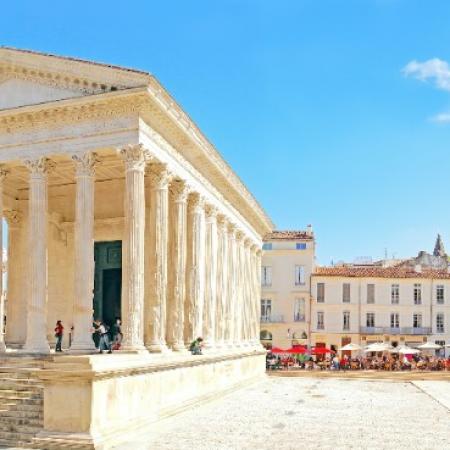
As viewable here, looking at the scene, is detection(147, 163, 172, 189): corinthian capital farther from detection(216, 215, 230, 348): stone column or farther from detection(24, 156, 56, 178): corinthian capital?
detection(216, 215, 230, 348): stone column

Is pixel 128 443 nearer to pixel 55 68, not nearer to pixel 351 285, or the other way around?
pixel 55 68

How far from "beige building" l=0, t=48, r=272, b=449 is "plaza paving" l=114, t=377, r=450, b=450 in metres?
1.13

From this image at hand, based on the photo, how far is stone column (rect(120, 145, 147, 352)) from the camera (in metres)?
20.0

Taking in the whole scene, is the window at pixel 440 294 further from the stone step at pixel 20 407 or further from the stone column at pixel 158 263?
the stone step at pixel 20 407

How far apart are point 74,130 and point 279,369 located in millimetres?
29255

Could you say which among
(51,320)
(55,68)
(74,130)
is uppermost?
(55,68)

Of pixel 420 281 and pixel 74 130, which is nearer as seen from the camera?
pixel 74 130

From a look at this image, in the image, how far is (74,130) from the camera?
21.3 m

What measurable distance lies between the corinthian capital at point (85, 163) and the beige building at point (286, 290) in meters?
41.6

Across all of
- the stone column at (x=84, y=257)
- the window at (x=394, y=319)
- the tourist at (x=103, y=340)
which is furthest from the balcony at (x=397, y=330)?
the stone column at (x=84, y=257)

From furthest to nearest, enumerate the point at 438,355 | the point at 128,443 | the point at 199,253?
the point at 438,355, the point at 199,253, the point at 128,443

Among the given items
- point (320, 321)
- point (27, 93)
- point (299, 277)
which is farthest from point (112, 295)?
point (320, 321)

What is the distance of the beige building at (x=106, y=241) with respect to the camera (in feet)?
54.6

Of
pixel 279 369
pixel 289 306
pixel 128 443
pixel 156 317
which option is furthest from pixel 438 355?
pixel 128 443
